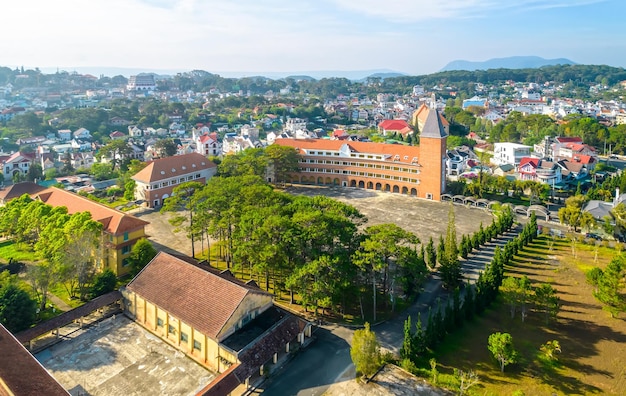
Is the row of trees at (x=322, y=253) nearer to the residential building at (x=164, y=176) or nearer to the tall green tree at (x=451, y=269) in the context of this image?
the tall green tree at (x=451, y=269)

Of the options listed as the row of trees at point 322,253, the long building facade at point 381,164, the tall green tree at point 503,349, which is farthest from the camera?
the long building facade at point 381,164

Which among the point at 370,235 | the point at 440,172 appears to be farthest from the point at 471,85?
the point at 370,235

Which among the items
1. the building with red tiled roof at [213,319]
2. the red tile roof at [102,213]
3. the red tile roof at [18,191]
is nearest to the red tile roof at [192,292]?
the building with red tiled roof at [213,319]

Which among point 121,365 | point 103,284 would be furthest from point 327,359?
point 103,284

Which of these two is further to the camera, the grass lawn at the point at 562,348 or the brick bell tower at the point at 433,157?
the brick bell tower at the point at 433,157

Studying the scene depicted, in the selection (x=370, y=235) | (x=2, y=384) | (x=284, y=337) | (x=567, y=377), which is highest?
(x=370, y=235)

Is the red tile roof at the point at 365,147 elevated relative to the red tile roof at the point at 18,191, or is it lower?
elevated

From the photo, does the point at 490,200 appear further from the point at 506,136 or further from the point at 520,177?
the point at 506,136

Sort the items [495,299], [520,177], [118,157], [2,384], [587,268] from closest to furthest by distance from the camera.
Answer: [2,384] < [495,299] < [587,268] < [520,177] < [118,157]
